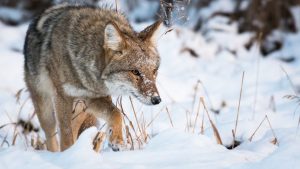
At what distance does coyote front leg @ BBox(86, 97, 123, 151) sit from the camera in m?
4.89

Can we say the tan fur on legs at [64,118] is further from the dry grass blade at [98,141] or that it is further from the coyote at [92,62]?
the dry grass blade at [98,141]

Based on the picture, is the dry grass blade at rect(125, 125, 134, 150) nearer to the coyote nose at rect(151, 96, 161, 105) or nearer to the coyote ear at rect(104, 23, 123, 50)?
Result: the coyote nose at rect(151, 96, 161, 105)

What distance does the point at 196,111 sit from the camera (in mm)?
7676

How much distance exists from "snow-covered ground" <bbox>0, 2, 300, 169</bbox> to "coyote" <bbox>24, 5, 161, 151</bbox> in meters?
0.41

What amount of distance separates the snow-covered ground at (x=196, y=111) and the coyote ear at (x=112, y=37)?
811 mm

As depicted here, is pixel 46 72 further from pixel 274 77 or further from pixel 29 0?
pixel 29 0

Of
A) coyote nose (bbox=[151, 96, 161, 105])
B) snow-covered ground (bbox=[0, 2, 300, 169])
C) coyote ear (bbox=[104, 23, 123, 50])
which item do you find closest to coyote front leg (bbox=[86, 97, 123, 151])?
snow-covered ground (bbox=[0, 2, 300, 169])

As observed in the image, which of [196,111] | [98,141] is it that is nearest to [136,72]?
[98,141]

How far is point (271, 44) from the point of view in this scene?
1346cm

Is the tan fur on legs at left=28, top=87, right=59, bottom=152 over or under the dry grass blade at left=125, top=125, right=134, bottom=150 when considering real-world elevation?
under

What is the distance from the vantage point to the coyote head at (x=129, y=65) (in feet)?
16.5

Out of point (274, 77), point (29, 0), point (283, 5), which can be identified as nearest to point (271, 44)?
point (283, 5)

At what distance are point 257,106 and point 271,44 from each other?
17.7ft

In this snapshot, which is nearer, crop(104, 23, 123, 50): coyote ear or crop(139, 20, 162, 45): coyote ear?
crop(104, 23, 123, 50): coyote ear
